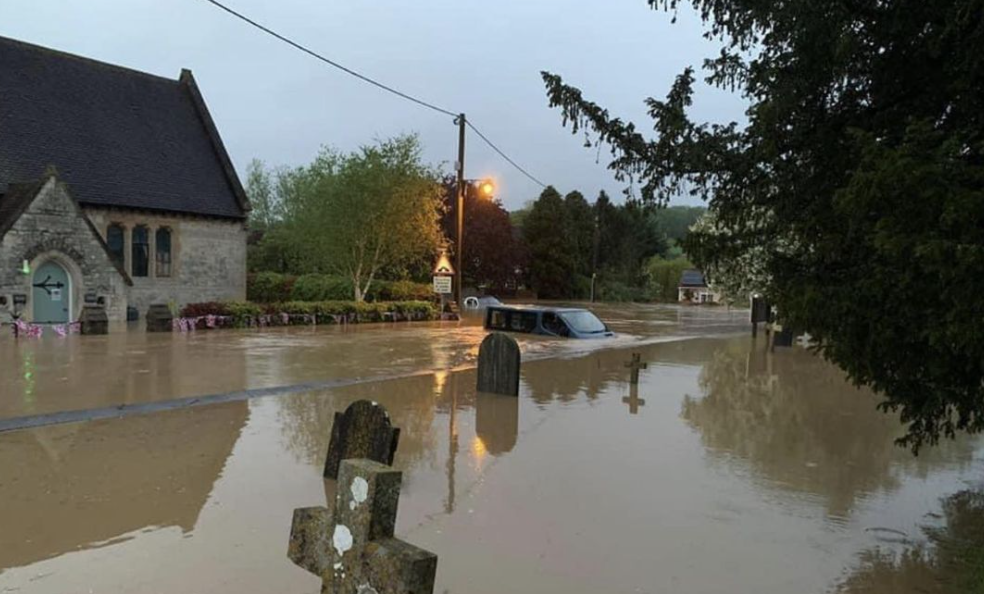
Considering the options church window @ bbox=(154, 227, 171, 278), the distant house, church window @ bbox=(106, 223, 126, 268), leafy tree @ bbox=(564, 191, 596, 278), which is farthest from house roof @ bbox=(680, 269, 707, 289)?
church window @ bbox=(106, 223, 126, 268)

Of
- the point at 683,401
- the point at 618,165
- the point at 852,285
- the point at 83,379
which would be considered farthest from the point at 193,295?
the point at 852,285

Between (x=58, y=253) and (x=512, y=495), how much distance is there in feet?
71.9

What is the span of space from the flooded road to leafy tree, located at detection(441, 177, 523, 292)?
84.2ft

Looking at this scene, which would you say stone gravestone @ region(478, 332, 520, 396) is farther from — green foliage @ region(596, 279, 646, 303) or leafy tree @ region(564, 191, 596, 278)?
leafy tree @ region(564, 191, 596, 278)

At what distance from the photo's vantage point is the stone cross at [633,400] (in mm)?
10633

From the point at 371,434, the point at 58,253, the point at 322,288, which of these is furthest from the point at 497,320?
the point at 371,434

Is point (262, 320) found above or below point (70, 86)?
below

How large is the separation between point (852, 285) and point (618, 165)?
2.11 metres

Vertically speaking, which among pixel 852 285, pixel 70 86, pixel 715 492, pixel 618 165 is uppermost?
pixel 70 86

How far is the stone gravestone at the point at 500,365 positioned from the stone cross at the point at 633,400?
1.81 meters

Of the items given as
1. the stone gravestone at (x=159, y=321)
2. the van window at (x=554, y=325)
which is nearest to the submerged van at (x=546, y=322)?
the van window at (x=554, y=325)

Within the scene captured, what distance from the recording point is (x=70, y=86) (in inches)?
1097

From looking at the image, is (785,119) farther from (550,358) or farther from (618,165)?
(550,358)

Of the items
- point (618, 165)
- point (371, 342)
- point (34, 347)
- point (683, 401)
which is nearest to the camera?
point (618, 165)
